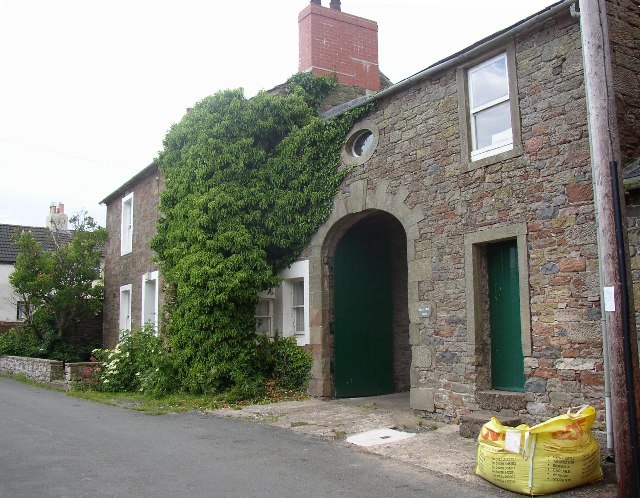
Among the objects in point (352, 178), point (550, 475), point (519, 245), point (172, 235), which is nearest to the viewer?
point (550, 475)

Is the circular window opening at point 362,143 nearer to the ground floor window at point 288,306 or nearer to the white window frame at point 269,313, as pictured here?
the ground floor window at point 288,306

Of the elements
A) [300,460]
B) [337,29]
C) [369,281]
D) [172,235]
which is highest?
[337,29]

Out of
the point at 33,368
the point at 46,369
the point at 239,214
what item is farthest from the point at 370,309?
the point at 33,368

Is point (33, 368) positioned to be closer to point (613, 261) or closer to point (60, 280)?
point (60, 280)

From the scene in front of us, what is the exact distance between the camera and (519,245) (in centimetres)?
858

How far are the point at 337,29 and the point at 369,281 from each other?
6561mm

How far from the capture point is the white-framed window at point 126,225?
19.3 m

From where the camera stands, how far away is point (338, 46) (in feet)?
50.2

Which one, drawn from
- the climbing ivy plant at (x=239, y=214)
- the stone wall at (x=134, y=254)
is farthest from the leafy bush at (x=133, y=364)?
the stone wall at (x=134, y=254)

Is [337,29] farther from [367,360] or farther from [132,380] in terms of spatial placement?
[132,380]

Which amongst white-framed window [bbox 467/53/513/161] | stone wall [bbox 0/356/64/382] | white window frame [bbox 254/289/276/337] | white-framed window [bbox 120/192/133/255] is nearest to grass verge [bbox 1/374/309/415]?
white window frame [bbox 254/289/276/337]

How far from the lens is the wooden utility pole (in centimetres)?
549

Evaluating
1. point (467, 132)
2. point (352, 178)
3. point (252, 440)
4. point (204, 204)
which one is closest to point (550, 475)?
point (252, 440)

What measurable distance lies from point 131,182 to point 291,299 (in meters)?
8.17
